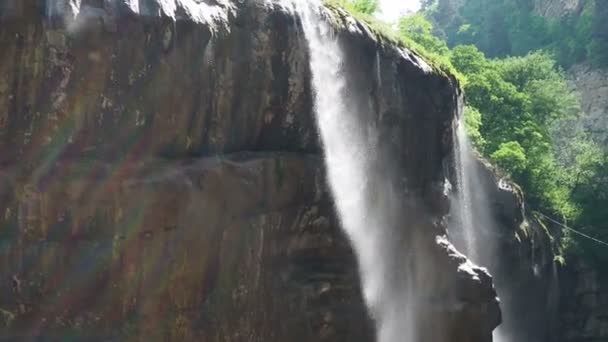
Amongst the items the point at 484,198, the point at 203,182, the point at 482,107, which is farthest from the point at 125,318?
the point at 482,107

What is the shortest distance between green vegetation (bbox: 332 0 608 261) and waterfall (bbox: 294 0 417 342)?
75.0 inches

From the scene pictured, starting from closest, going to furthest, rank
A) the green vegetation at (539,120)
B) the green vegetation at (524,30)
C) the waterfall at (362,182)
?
the waterfall at (362,182), the green vegetation at (539,120), the green vegetation at (524,30)

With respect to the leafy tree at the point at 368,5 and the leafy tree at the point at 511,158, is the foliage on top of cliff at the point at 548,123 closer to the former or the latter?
the leafy tree at the point at 511,158

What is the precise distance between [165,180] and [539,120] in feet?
96.2

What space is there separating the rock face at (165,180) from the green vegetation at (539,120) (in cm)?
421

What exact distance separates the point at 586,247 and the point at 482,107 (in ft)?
25.9

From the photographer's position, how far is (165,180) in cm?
1137

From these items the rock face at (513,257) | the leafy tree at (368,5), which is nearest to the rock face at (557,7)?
the leafy tree at (368,5)

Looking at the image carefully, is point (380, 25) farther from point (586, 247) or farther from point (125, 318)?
point (586, 247)

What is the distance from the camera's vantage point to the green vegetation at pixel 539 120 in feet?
97.2

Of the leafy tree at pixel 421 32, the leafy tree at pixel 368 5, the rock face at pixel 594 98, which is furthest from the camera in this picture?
the rock face at pixel 594 98

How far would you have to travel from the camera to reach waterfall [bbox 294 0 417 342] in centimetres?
1471

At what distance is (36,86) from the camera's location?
10.7 metres

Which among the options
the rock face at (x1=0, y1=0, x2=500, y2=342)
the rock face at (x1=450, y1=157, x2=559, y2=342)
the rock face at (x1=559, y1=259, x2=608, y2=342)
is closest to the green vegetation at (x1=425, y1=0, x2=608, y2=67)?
the rock face at (x1=559, y1=259, x2=608, y2=342)
